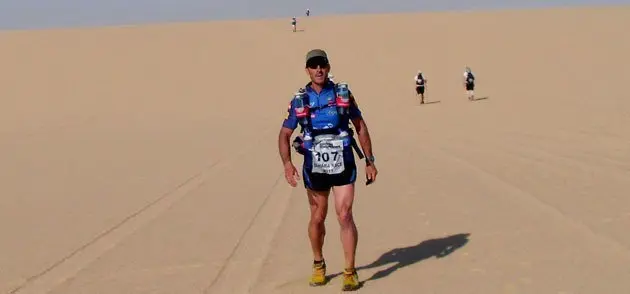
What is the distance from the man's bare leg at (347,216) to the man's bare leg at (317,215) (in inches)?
4.3

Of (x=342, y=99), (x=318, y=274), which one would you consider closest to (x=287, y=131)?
(x=342, y=99)

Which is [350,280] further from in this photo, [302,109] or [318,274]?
[302,109]

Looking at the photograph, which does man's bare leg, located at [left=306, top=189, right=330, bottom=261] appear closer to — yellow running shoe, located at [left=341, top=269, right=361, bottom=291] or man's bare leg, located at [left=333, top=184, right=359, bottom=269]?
man's bare leg, located at [left=333, top=184, right=359, bottom=269]

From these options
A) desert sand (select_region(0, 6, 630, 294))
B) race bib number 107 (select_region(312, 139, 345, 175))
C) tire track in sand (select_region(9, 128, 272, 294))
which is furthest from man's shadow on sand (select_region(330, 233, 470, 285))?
tire track in sand (select_region(9, 128, 272, 294))

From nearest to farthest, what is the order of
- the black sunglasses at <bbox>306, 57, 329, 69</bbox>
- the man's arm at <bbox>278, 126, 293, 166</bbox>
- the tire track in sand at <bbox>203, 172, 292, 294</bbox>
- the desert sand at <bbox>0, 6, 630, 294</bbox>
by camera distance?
1. the black sunglasses at <bbox>306, 57, 329, 69</bbox>
2. the man's arm at <bbox>278, 126, 293, 166</bbox>
3. the tire track in sand at <bbox>203, 172, 292, 294</bbox>
4. the desert sand at <bbox>0, 6, 630, 294</bbox>

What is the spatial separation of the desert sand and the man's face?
1.49m

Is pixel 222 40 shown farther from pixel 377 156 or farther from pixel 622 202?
pixel 622 202

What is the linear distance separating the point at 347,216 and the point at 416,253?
4.33 feet

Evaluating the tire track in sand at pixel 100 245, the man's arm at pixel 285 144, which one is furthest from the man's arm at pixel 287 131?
the tire track in sand at pixel 100 245

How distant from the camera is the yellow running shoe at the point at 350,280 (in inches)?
196

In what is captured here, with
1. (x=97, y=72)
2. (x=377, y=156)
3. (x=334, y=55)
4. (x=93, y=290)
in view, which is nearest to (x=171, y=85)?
(x=97, y=72)

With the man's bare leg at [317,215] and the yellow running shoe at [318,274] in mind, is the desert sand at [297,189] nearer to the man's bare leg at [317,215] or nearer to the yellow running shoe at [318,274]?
the yellow running shoe at [318,274]

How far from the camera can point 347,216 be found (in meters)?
4.91

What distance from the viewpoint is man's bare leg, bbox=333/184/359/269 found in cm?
487
